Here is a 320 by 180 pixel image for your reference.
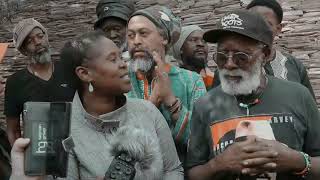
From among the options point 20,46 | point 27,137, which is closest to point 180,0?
point 20,46

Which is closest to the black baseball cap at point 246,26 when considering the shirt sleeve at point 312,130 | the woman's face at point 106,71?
the shirt sleeve at point 312,130

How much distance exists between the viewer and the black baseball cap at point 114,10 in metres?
4.93

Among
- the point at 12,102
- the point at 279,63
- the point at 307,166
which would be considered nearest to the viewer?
the point at 307,166

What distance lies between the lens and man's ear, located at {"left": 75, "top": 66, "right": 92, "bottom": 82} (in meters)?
3.19

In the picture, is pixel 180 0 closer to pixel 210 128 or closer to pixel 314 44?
pixel 314 44

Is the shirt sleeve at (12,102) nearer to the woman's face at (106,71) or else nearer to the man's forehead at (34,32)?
the man's forehead at (34,32)

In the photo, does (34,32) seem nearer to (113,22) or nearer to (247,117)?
(113,22)

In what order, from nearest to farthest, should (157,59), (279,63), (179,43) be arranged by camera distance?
(157,59) → (279,63) → (179,43)

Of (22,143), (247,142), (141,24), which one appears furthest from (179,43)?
(22,143)

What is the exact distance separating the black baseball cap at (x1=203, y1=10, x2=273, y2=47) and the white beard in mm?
145

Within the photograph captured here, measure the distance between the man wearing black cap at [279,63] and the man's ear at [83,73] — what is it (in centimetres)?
146

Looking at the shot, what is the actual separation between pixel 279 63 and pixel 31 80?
2202 millimetres

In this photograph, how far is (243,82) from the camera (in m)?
3.03

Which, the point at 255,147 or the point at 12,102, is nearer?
the point at 255,147
